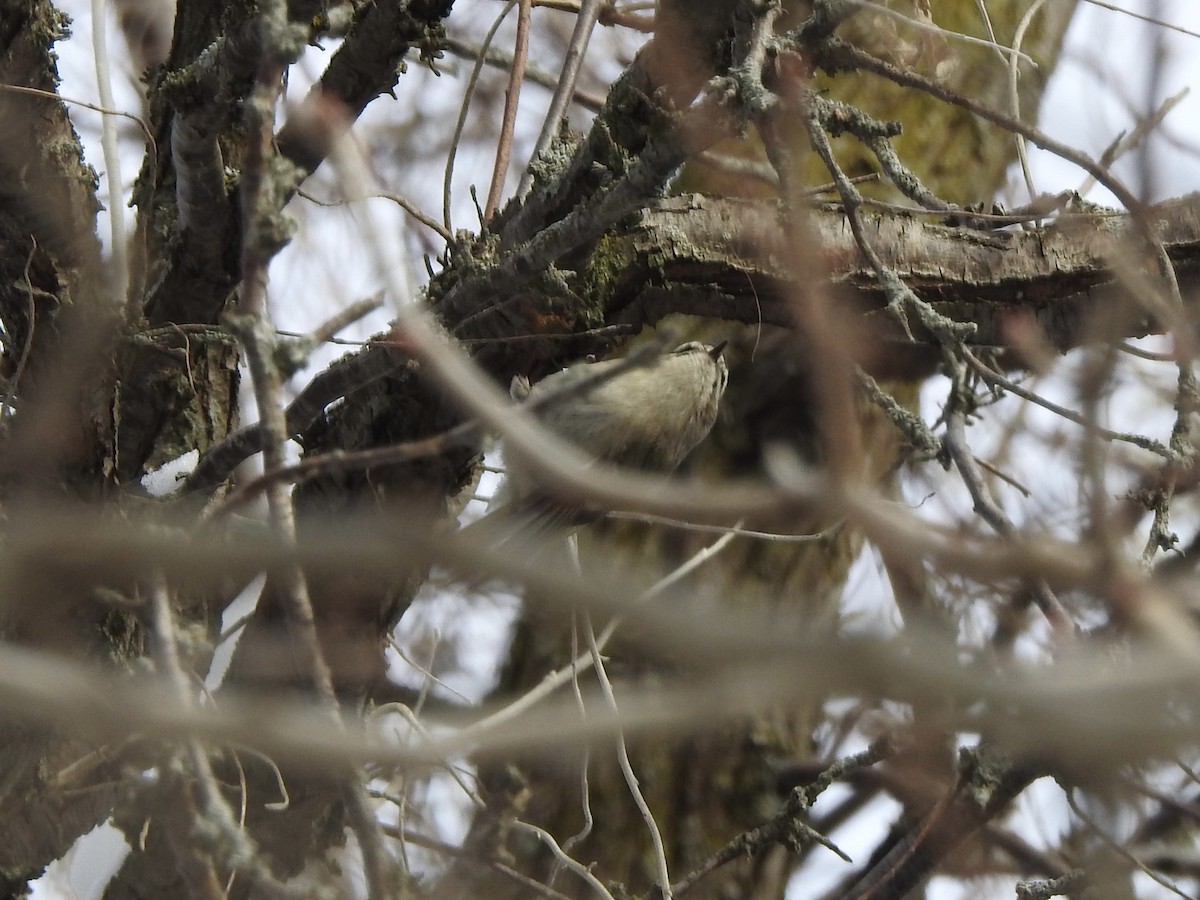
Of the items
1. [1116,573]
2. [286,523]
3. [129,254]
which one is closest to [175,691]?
[286,523]

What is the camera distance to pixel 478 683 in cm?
383

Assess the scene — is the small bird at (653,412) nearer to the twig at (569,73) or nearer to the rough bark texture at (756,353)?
the rough bark texture at (756,353)

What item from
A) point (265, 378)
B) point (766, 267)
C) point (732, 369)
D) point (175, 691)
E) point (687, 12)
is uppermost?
point (732, 369)

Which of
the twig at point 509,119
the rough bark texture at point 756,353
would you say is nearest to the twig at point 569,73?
the twig at point 509,119

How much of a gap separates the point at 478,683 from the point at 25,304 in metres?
1.92

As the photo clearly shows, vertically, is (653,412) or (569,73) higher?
(569,73)

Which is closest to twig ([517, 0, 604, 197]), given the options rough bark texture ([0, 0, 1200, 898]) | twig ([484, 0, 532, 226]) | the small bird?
twig ([484, 0, 532, 226])

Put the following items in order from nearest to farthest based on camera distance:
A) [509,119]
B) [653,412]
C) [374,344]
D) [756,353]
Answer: [374,344] < [509,119] < [653,412] < [756,353]

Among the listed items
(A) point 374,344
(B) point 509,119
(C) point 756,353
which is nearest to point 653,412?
(C) point 756,353

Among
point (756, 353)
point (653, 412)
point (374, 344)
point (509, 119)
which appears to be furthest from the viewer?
point (756, 353)

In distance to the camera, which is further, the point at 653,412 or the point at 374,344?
the point at 653,412

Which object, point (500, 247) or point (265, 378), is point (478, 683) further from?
point (265, 378)

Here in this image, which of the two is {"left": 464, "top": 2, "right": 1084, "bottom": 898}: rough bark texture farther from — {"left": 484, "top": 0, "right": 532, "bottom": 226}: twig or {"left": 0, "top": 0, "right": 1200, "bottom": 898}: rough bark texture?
{"left": 484, "top": 0, "right": 532, "bottom": 226}: twig

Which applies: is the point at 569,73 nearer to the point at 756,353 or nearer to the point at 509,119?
the point at 509,119
